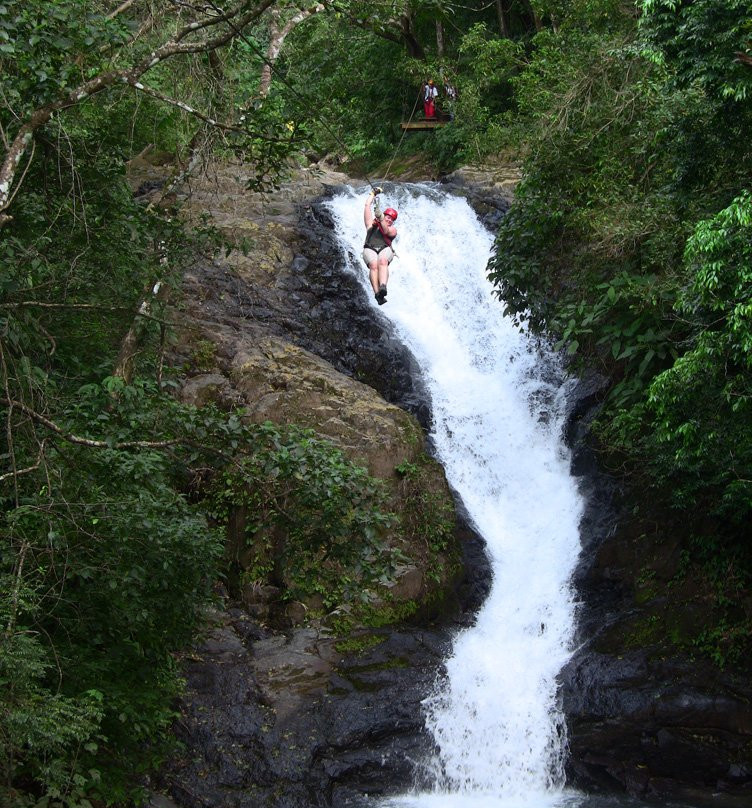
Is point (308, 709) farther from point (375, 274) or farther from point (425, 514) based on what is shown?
point (375, 274)

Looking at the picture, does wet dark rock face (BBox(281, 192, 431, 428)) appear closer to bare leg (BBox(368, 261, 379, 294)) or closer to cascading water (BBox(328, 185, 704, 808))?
cascading water (BBox(328, 185, 704, 808))

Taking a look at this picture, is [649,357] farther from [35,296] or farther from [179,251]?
[35,296]

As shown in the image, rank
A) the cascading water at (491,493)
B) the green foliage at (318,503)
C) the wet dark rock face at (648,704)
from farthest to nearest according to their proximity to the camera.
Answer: the cascading water at (491,493) → the wet dark rock face at (648,704) → the green foliage at (318,503)

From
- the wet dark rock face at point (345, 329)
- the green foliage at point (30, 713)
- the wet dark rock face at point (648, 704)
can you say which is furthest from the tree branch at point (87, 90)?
the wet dark rock face at point (345, 329)

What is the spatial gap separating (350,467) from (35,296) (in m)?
2.93

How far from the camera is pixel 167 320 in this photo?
921cm

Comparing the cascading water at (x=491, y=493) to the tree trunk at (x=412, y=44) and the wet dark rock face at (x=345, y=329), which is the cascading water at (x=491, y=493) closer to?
the wet dark rock face at (x=345, y=329)

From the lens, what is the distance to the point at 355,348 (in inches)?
625

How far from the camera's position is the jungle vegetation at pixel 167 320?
6664mm

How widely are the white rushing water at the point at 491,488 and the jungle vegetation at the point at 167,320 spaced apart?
1435 millimetres

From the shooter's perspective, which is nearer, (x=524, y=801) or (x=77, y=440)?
(x=77, y=440)

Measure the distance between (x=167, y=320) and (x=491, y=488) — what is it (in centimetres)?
671

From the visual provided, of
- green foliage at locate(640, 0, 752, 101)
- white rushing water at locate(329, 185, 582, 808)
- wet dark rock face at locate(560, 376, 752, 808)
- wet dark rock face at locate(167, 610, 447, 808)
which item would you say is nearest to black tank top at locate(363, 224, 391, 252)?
white rushing water at locate(329, 185, 582, 808)

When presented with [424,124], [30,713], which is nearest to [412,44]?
[424,124]
